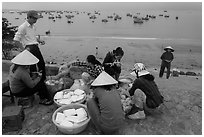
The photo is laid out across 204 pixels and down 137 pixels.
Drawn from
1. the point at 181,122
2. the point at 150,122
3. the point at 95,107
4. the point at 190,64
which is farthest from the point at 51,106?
the point at 190,64

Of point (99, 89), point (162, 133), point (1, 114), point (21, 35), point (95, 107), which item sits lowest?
point (162, 133)

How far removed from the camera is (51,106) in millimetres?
3928

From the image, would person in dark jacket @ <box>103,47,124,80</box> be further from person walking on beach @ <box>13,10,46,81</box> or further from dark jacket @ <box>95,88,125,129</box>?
dark jacket @ <box>95,88,125,129</box>

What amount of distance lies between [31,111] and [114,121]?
1697 millimetres

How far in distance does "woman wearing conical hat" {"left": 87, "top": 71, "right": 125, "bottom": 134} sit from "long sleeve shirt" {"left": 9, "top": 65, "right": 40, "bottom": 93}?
1181 millimetres

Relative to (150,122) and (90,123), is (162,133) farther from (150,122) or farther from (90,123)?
(90,123)

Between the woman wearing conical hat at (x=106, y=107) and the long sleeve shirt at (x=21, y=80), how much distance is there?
118 cm

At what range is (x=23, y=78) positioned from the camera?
3.46 metres

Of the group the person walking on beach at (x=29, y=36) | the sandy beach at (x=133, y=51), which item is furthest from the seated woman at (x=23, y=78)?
the sandy beach at (x=133, y=51)

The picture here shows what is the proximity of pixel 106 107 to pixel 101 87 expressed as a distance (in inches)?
12.2

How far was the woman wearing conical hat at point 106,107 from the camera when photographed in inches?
110

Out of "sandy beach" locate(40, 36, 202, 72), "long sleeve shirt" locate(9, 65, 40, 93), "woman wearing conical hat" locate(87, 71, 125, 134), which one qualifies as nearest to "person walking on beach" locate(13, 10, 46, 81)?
"long sleeve shirt" locate(9, 65, 40, 93)

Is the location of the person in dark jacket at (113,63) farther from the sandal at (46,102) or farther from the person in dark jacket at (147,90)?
the sandal at (46,102)

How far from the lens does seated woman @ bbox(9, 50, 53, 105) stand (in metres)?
3.46
